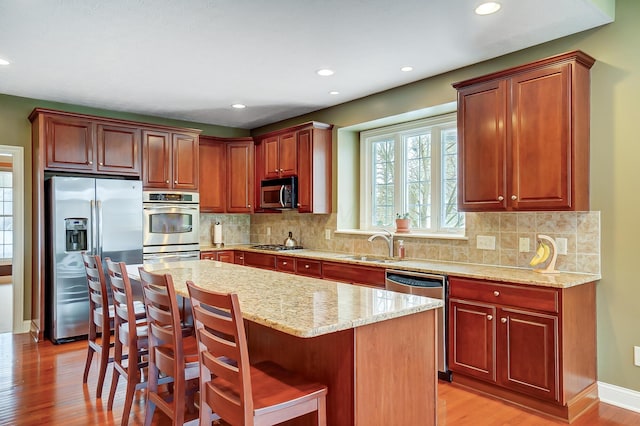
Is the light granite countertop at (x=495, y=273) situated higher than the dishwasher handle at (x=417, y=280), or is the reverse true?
the light granite countertop at (x=495, y=273)

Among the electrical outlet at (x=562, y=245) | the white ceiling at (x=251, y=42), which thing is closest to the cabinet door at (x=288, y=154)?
the white ceiling at (x=251, y=42)

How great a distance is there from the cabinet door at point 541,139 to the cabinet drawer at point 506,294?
591 millimetres

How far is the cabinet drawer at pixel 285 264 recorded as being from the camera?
4.85 metres

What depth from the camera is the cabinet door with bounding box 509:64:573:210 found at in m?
2.87

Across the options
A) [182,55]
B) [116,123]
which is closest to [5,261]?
[116,123]

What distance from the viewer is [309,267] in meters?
4.61

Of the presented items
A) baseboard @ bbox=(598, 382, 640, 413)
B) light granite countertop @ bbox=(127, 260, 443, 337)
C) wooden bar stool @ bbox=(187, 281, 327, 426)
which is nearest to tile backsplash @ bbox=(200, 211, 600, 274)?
baseboard @ bbox=(598, 382, 640, 413)

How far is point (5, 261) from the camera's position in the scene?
8891 mm

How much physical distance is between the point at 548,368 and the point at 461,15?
229cm

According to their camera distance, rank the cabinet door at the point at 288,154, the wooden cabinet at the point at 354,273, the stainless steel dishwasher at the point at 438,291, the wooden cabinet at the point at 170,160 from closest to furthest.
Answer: the stainless steel dishwasher at the point at 438,291, the wooden cabinet at the point at 354,273, the wooden cabinet at the point at 170,160, the cabinet door at the point at 288,154

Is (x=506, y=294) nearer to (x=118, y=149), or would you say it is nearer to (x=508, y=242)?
(x=508, y=242)

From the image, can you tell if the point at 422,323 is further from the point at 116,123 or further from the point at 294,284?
the point at 116,123

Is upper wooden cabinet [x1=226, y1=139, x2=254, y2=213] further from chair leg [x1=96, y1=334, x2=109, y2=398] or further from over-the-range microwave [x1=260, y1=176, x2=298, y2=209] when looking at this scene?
chair leg [x1=96, y1=334, x2=109, y2=398]

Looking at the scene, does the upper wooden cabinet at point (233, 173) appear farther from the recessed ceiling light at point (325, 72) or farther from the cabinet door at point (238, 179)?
the recessed ceiling light at point (325, 72)
